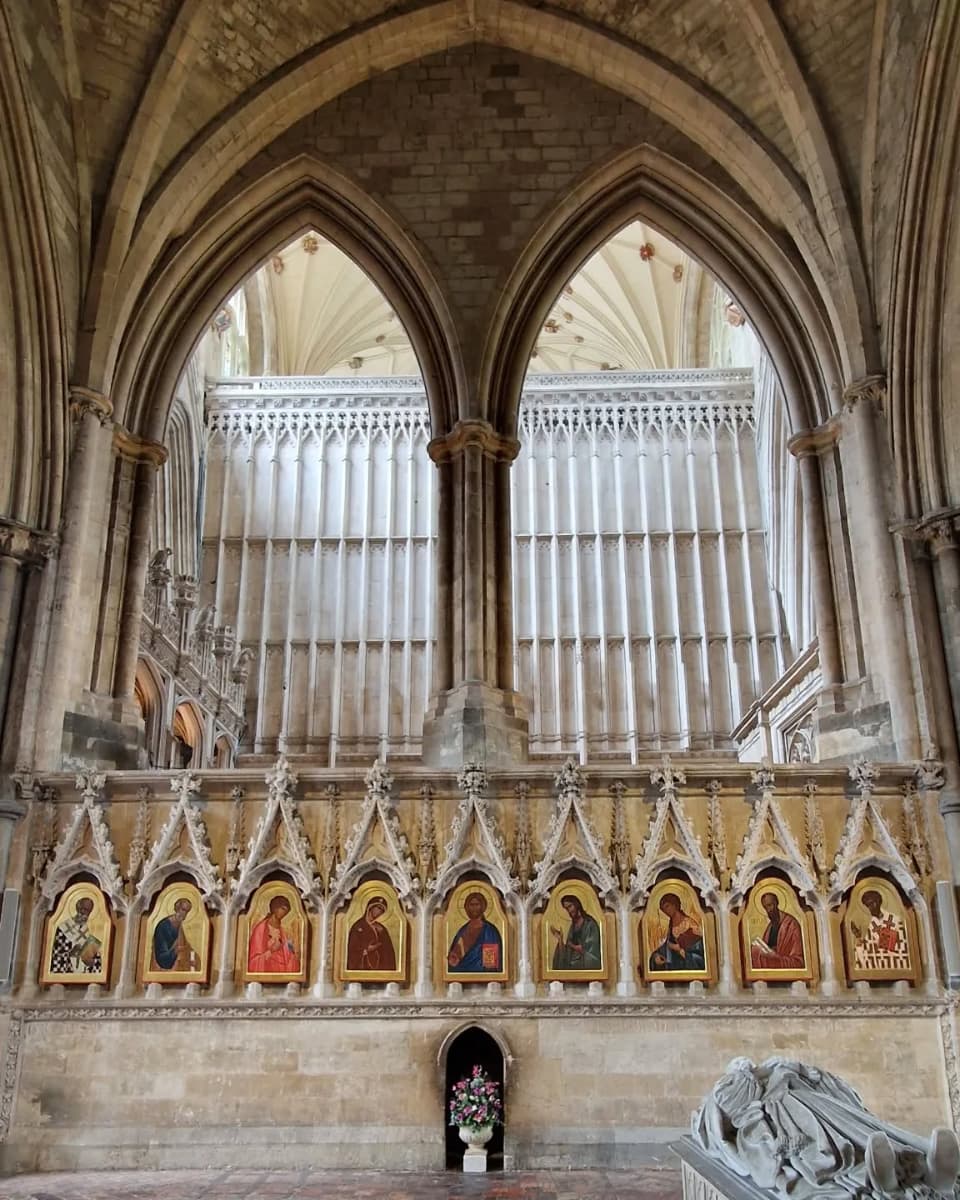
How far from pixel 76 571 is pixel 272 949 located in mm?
4029

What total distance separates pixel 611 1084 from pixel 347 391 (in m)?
16.3

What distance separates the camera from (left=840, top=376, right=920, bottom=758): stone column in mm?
10117

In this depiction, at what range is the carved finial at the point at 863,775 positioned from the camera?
9.65 meters

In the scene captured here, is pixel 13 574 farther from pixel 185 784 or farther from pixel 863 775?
pixel 863 775

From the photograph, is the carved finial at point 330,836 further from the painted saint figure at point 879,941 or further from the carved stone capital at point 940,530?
the carved stone capital at point 940,530

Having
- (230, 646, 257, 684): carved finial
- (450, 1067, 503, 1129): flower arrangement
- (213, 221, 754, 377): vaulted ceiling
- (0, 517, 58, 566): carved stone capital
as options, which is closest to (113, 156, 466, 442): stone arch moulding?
(0, 517, 58, 566): carved stone capital

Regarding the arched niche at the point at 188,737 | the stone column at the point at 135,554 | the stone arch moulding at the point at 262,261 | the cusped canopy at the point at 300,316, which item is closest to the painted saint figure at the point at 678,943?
the stone column at the point at 135,554

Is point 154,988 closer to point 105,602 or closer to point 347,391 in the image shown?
point 105,602

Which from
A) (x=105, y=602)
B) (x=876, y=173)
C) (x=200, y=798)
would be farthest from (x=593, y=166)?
(x=200, y=798)

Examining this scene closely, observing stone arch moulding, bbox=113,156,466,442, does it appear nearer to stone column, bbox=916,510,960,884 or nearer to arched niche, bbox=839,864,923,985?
stone column, bbox=916,510,960,884

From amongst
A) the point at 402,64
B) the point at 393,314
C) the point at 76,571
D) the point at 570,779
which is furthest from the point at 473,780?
→ the point at 393,314

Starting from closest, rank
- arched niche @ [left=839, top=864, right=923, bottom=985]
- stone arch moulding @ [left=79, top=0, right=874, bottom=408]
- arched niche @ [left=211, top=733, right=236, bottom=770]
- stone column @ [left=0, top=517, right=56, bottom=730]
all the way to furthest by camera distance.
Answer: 1. arched niche @ [left=839, top=864, right=923, bottom=985]
2. stone column @ [left=0, top=517, right=56, bottom=730]
3. stone arch moulding @ [left=79, top=0, right=874, bottom=408]
4. arched niche @ [left=211, top=733, right=236, bottom=770]

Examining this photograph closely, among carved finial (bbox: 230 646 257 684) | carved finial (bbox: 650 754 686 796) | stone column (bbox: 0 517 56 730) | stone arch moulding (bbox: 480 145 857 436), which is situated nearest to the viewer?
carved finial (bbox: 650 754 686 796)

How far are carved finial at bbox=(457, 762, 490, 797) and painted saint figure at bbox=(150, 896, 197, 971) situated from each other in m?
2.56
